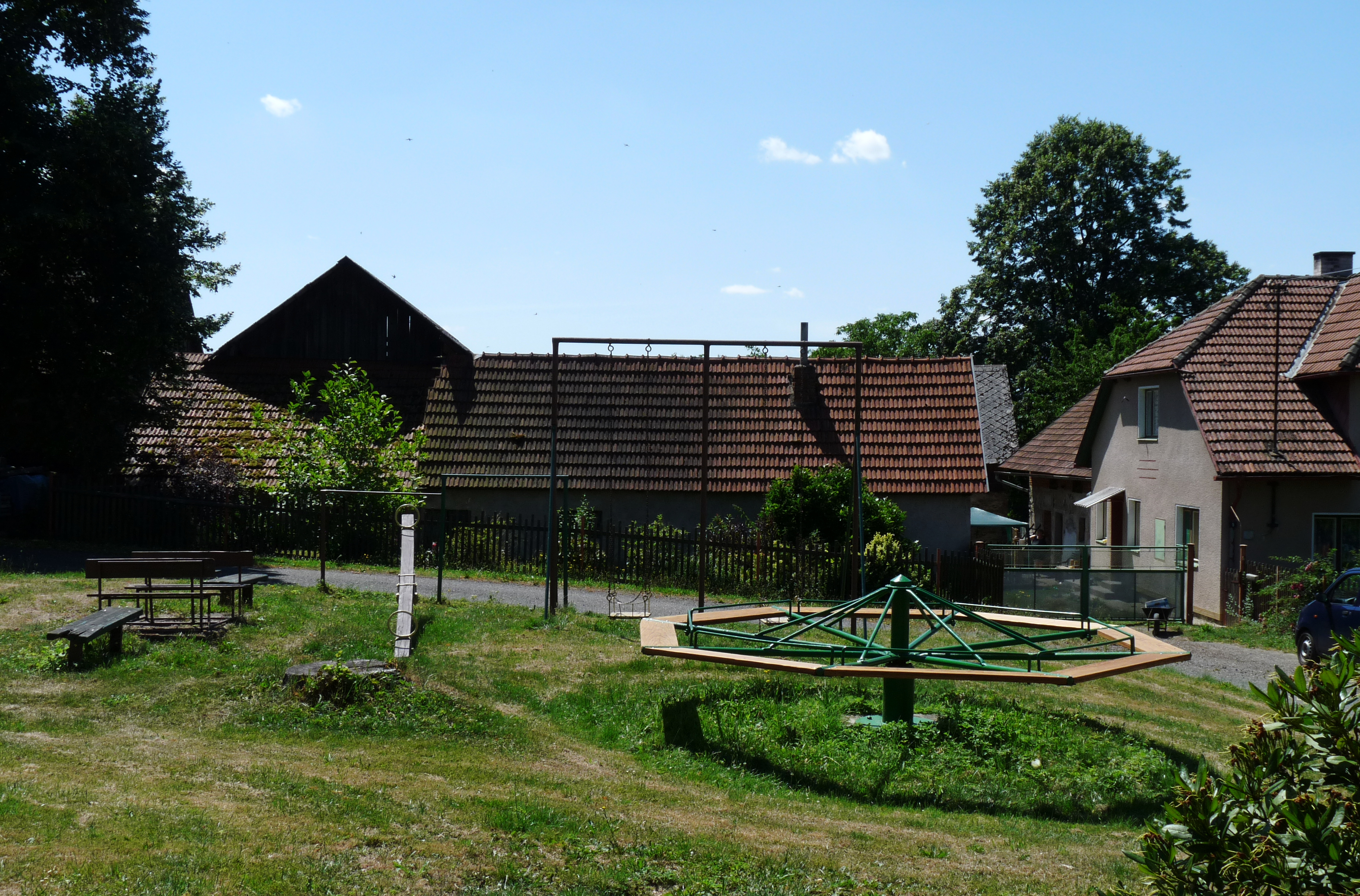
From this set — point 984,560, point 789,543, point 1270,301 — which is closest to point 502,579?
point 789,543

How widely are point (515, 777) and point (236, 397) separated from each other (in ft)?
84.3

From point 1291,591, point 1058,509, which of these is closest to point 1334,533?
point 1291,591

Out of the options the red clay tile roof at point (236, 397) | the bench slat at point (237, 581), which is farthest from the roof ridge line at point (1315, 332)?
the red clay tile roof at point (236, 397)

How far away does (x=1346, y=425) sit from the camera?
22.9 meters

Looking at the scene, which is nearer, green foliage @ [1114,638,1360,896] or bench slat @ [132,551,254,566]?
green foliage @ [1114,638,1360,896]

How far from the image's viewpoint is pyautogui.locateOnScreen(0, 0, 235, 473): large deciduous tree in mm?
21906

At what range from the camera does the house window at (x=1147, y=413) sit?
2673 centimetres

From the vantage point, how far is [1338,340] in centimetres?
2367

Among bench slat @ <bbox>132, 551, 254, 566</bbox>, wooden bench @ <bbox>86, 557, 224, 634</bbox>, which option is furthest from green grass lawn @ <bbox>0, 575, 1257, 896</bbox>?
bench slat @ <bbox>132, 551, 254, 566</bbox>

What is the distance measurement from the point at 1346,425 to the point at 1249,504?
2.61m

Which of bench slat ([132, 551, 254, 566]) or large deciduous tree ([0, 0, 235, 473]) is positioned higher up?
large deciduous tree ([0, 0, 235, 473])

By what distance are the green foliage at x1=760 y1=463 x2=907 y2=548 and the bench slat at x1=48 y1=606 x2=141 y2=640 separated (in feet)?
44.9

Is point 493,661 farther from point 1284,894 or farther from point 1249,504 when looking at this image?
point 1249,504

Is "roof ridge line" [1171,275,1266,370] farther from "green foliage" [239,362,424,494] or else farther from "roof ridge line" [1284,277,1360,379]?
"green foliage" [239,362,424,494]
